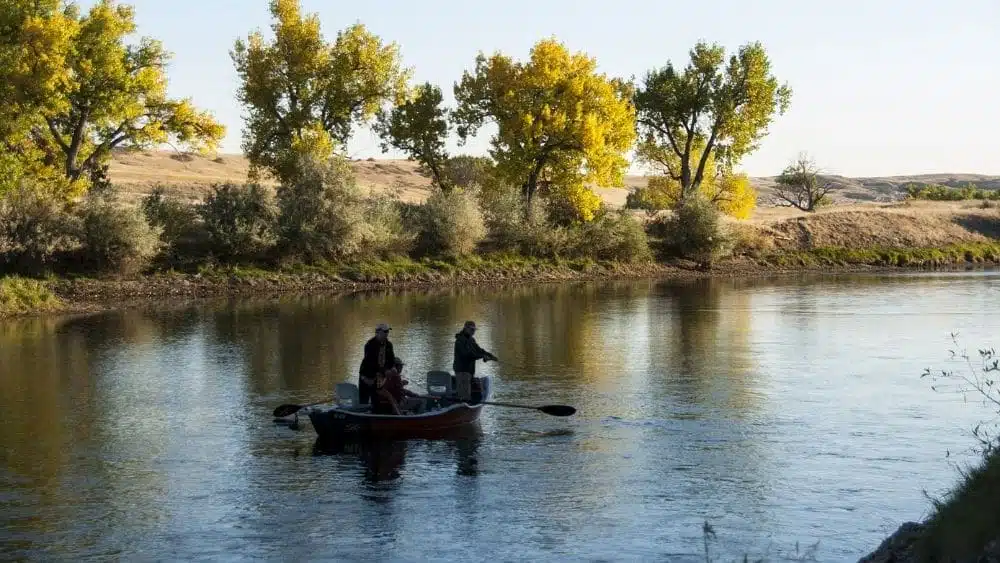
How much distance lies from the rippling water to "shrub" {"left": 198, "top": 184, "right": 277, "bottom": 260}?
15.8 meters

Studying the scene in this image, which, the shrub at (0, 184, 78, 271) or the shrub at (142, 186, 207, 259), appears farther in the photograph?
the shrub at (142, 186, 207, 259)

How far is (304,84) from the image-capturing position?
65.0 metres

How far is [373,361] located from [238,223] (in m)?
37.0

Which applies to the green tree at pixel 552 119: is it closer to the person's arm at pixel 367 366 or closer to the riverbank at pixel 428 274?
the riverbank at pixel 428 274

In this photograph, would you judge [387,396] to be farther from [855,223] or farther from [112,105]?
[855,223]

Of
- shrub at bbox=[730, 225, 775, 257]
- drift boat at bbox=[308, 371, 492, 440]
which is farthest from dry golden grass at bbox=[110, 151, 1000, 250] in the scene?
drift boat at bbox=[308, 371, 492, 440]

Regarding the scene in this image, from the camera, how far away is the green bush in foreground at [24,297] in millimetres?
47344

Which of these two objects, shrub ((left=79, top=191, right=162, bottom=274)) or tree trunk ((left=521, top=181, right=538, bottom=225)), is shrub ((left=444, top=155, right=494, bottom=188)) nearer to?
tree trunk ((left=521, top=181, right=538, bottom=225))

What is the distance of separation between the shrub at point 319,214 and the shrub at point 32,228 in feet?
38.4

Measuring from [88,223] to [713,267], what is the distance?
39.3 meters

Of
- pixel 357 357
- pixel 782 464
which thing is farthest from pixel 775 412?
pixel 357 357

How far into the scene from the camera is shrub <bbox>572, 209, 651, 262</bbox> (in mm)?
71438

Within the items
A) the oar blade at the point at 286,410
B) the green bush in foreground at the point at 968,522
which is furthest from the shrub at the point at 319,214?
the green bush in foreground at the point at 968,522

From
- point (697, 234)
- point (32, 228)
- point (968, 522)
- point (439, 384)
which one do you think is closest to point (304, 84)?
point (32, 228)
